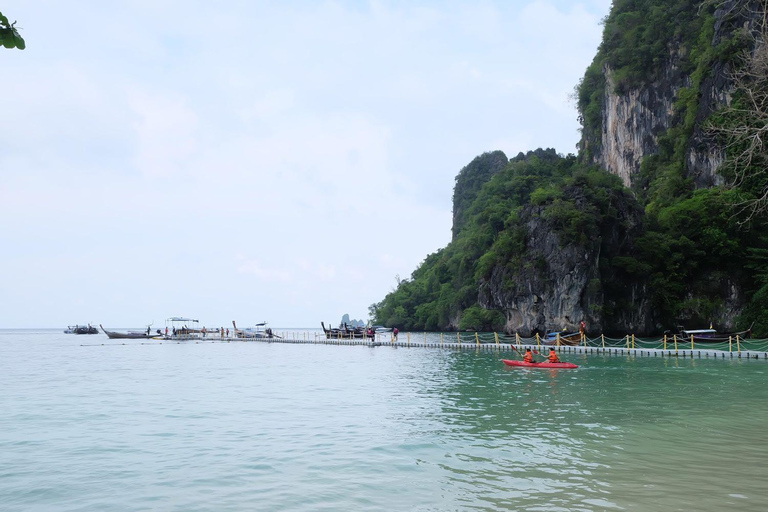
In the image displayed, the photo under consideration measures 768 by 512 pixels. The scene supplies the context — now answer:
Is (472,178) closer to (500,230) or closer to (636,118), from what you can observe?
(500,230)

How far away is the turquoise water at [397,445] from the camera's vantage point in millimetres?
8758

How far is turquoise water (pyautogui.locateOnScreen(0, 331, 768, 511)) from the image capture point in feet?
28.7

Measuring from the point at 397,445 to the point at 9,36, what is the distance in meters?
10.5

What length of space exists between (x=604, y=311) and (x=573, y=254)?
6.10m

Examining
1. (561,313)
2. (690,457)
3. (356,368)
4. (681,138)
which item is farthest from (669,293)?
(690,457)

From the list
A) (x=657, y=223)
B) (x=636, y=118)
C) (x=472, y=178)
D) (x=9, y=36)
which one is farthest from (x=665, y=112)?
(x=9, y=36)

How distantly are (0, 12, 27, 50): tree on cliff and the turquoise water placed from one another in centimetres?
684

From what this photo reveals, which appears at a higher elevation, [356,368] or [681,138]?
[681,138]

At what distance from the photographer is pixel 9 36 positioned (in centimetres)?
393

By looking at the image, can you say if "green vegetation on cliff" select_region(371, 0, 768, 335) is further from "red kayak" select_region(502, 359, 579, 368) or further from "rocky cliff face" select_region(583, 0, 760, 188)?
"red kayak" select_region(502, 359, 579, 368)

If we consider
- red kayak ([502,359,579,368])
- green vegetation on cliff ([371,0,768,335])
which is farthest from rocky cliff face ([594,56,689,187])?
red kayak ([502,359,579,368])

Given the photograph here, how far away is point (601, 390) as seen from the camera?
20281 millimetres

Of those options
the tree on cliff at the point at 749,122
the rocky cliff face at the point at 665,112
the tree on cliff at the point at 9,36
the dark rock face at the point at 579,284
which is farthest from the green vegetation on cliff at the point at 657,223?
the tree on cliff at the point at 9,36

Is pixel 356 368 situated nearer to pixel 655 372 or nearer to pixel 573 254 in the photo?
pixel 655 372
